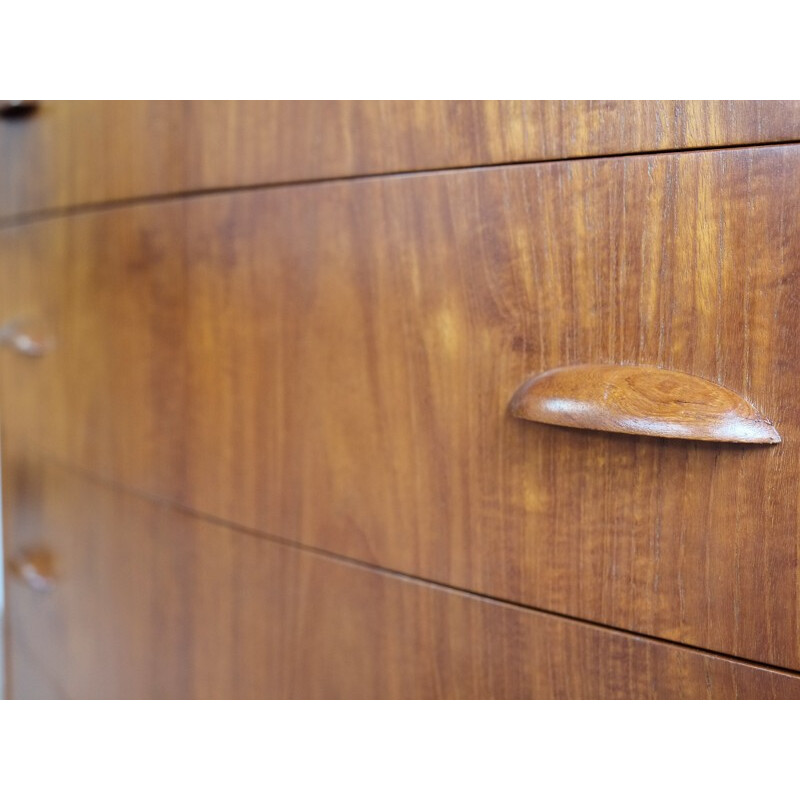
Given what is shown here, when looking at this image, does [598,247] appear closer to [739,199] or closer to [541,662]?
[739,199]

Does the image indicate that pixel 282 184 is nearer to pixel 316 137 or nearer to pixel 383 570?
pixel 316 137

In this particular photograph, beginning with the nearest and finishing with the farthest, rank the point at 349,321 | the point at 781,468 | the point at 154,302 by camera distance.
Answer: the point at 781,468, the point at 349,321, the point at 154,302

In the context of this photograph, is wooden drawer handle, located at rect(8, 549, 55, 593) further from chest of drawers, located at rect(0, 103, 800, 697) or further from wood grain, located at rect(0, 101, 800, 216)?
wood grain, located at rect(0, 101, 800, 216)

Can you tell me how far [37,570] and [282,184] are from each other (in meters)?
0.43

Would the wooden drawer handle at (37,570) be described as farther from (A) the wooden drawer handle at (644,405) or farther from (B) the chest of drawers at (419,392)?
(A) the wooden drawer handle at (644,405)

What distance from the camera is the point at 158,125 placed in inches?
19.2

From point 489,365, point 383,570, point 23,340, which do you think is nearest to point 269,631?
point 383,570

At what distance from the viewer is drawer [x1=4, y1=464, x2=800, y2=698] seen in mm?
338

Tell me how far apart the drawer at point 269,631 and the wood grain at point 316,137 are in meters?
0.22

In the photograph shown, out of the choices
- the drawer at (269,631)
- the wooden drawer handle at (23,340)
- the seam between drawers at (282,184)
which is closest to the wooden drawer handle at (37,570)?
the drawer at (269,631)

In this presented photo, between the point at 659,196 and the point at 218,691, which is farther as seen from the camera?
the point at 218,691

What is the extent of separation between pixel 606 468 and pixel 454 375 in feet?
0.28

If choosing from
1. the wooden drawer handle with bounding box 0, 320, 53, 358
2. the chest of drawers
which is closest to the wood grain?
the chest of drawers
